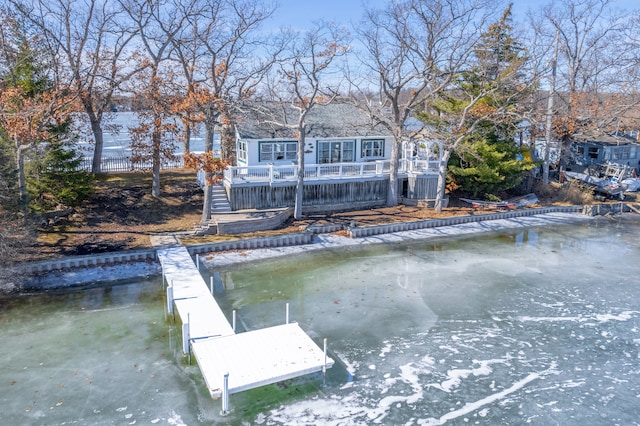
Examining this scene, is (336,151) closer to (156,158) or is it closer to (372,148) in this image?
(372,148)

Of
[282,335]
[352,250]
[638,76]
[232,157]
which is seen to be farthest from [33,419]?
[638,76]

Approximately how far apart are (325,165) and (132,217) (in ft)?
30.0

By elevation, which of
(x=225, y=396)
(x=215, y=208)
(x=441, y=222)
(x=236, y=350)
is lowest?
(x=225, y=396)

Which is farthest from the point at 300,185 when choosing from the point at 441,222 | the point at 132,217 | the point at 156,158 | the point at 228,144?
the point at 132,217

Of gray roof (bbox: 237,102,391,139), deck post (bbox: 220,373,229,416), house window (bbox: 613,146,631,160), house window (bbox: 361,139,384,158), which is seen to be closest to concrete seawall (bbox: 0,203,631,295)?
gray roof (bbox: 237,102,391,139)

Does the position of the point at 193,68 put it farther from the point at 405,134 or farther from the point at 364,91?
the point at 405,134

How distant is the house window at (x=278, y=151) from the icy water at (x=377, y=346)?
7.77 metres

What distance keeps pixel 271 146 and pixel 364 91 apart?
17.6ft

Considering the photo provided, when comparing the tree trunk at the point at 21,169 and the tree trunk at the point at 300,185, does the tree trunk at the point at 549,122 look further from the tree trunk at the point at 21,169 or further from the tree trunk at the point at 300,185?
the tree trunk at the point at 21,169

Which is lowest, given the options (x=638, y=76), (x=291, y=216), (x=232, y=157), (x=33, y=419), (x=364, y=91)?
(x=33, y=419)

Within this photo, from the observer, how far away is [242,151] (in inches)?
967

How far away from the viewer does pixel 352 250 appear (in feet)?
63.1

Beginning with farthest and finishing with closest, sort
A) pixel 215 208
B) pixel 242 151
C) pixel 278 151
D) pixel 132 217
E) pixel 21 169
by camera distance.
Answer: pixel 242 151 < pixel 278 151 < pixel 215 208 < pixel 132 217 < pixel 21 169

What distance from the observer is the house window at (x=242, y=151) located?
24062 mm
